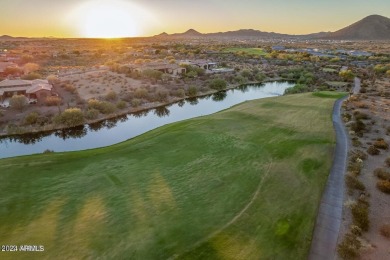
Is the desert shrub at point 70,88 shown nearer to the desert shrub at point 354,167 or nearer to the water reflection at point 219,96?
the water reflection at point 219,96

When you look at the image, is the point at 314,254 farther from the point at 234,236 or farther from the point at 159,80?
the point at 159,80

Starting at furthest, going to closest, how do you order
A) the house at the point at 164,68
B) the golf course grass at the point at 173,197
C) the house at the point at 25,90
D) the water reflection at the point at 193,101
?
the house at the point at 164,68, the water reflection at the point at 193,101, the house at the point at 25,90, the golf course grass at the point at 173,197

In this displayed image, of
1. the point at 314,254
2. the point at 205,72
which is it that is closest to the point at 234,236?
the point at 314,254

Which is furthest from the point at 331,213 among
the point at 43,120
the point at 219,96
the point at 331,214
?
the point at 219,96

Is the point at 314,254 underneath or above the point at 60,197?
underneath

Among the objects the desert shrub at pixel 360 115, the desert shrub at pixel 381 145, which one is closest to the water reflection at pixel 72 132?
the desert shrub at pixel 381 145

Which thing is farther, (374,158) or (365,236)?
(374,158)

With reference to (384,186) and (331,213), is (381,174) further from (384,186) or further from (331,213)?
(331,213)
